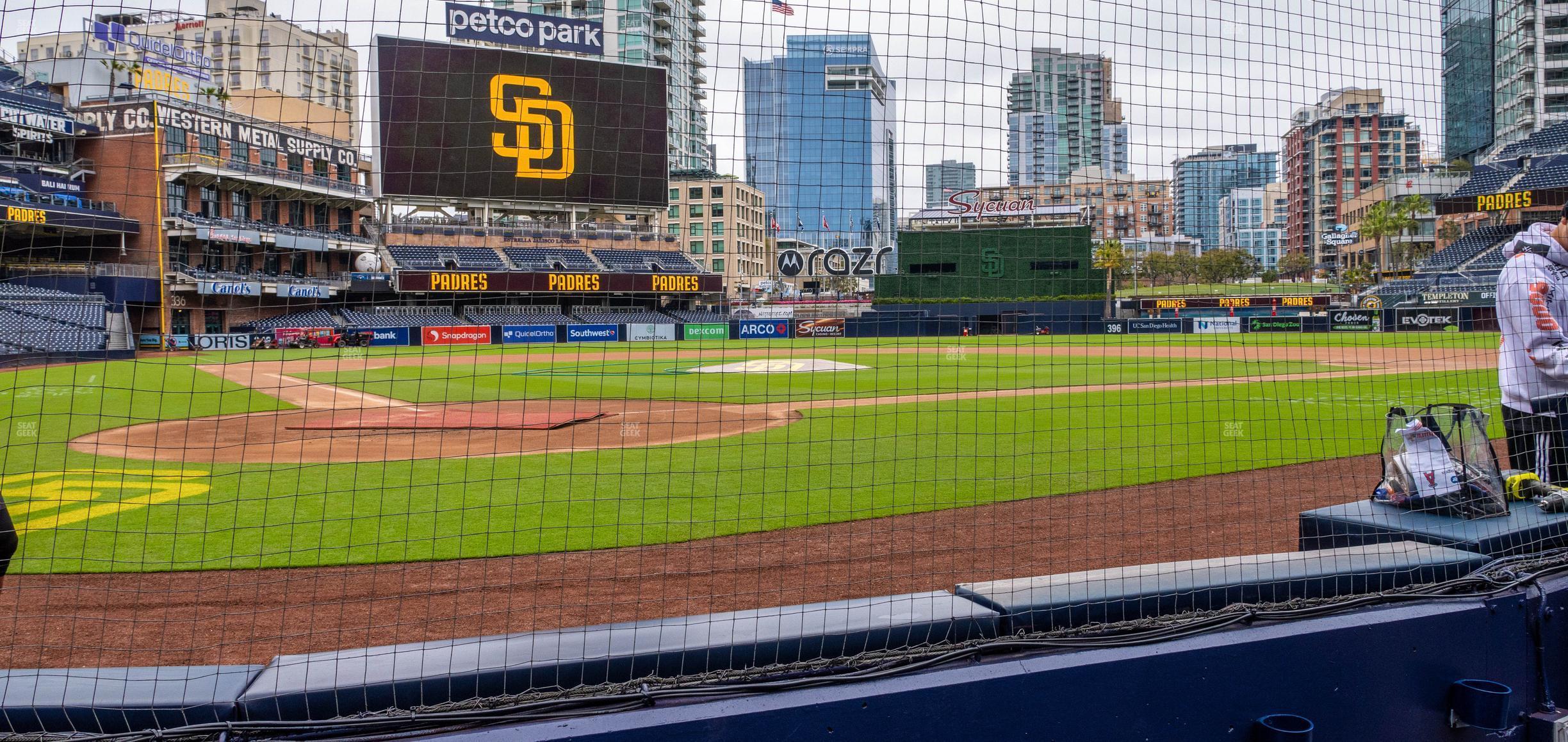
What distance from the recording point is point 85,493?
27.2 feet

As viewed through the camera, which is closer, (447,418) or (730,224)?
(730,224)

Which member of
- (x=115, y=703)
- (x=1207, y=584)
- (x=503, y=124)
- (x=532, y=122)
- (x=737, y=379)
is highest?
(x=532, y=122)

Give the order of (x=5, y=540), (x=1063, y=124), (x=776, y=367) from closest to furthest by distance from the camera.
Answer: (x=5, y=540)
(x=1063, y=124)
(x=776, y=367)

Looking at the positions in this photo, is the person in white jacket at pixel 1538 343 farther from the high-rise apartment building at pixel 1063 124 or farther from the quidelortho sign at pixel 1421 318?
the quidelortho sign at pixel 1421 318

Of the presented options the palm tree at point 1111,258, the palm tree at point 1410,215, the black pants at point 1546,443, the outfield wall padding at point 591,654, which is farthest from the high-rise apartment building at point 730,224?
the palm tree at point 1410,215

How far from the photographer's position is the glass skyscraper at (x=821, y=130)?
12.4 feet

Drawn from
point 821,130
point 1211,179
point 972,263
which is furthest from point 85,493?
point 1211,179

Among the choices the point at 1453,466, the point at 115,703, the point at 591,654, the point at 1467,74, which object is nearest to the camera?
the point at 115,703

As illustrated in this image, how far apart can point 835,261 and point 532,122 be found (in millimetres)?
4398

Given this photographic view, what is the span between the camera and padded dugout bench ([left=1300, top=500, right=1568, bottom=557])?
12.2ft

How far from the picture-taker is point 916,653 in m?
2.79

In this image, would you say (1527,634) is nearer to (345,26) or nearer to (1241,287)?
(1241,287)

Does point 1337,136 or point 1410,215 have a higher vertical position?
point 1410,215

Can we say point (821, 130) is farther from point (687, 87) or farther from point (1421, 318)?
point (1421, 318)
